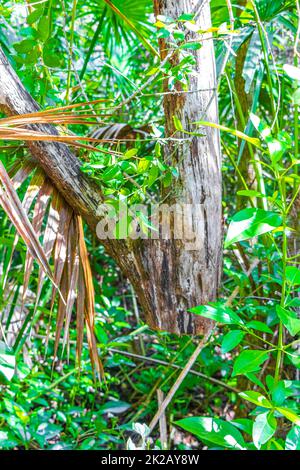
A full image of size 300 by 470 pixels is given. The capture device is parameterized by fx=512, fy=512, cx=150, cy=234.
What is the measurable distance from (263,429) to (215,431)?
0.54 ft

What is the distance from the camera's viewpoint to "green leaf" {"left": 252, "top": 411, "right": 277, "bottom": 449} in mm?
833

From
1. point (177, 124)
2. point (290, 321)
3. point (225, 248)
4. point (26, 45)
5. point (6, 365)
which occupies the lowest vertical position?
point (6, 365)

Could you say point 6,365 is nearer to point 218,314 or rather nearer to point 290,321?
point 218,314

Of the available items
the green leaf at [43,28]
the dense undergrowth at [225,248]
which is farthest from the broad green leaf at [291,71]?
the green leaf at [43,28]

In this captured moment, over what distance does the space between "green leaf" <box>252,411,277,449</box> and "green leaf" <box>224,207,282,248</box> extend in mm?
310

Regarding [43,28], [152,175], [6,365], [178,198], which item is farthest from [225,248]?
[43,28]

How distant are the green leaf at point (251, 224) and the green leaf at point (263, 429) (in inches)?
12.2

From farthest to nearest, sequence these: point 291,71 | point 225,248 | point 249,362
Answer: point 225,248 → point 249,362 → point 291,71

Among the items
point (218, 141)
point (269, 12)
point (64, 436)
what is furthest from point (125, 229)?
point (64, 436)

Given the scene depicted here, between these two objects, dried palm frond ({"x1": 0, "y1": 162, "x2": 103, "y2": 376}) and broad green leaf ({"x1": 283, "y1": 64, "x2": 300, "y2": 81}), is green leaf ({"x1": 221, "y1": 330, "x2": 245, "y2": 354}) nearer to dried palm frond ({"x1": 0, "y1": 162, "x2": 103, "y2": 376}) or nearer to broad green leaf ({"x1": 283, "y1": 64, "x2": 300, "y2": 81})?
dried palm frond ({"x1": 0, "y1": 162, "x2": 103, "y2": 376})

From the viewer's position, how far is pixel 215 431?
0.99 m

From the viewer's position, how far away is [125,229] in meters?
1.04

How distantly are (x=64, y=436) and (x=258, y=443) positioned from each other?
3.58 feet
